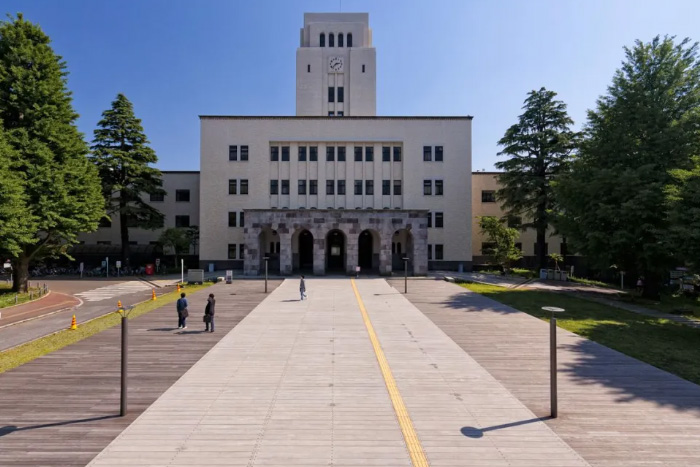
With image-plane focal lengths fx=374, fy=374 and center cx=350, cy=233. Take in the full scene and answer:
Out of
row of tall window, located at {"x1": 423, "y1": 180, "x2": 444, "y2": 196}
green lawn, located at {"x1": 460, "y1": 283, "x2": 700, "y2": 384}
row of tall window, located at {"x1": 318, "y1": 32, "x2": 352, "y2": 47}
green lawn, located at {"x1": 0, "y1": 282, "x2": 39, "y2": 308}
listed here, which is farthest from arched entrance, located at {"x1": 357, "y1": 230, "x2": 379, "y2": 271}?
row of tall window, located at {"x1": 318, "y1": 32, "x2": 352, "y2": 47}

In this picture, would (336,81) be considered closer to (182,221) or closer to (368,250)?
(368,250)

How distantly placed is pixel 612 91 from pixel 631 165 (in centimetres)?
665

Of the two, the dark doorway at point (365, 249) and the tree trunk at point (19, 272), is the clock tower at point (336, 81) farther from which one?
the tree trunk at point (19, 272)

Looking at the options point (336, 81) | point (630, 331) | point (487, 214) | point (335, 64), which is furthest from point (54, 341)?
point (335, 64)

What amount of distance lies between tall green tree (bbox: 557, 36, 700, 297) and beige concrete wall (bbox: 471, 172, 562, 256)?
23.7m

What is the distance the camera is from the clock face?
197 ft

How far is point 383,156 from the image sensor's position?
4897 cm

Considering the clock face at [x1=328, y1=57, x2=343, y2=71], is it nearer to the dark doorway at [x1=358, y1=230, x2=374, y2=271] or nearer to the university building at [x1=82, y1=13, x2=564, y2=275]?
the university building at [x1=82, y1=13, x2=564, y2=275]

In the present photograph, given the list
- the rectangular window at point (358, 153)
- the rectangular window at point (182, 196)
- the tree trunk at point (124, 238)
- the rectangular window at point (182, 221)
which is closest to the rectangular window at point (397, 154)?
the rectangular window at point (358, 153)

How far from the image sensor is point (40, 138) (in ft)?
98.2

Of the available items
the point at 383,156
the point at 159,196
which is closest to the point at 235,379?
the point at 383,156

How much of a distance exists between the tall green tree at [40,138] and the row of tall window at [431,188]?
3645cm

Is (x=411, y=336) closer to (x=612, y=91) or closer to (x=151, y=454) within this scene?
(x=151, y=454)

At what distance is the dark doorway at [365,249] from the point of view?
51250mm
